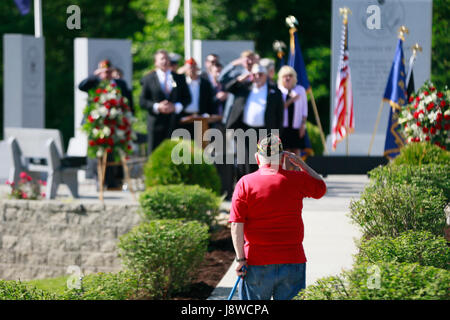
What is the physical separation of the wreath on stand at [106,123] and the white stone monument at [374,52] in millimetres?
5812

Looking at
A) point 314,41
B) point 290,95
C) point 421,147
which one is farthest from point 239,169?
point 314,41

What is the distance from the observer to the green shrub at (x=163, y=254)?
802 cm

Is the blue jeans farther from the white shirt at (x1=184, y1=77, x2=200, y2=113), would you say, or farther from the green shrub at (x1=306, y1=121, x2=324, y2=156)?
the green shrub at (x1=306, y1=121, x2=324, y2=156)

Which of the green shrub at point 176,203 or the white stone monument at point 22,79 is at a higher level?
the white stone monument at point 22,79

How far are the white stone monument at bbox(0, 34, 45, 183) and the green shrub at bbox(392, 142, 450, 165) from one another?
11.1 metres

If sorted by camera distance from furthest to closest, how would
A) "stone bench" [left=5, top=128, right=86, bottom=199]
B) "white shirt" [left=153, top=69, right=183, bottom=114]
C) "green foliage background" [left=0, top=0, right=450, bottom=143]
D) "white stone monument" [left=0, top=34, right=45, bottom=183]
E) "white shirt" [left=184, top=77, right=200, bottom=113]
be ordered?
"green foliage background" [left=0, top=0, right=450, bottom=143] < "white stone monument" [left=0, top=34, right=45, bottom=183] < "white shirt" [left=184, top=77, right=200, bottom=113] < "white shirt" [left=153, top=69, right=183, bottom=114] < "stone bench" [left=5, top=128, right=86, bottom=199]

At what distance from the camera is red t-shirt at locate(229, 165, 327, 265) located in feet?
18.1

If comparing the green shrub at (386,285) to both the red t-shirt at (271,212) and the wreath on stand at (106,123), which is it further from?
the wreath on stand at (106,123)

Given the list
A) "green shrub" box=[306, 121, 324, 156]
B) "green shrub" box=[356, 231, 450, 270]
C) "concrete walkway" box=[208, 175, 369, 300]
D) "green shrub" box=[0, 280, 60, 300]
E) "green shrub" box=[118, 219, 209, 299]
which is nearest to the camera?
"green shrub" box=[0, 280, 60, 300]

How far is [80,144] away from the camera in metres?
17.8

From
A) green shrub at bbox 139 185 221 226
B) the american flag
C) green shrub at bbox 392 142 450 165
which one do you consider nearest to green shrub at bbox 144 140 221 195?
green shrub at bbox 139 185 221 226

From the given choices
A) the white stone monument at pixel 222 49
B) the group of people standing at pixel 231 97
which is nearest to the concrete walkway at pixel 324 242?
the group of people standing at pixel 231 97

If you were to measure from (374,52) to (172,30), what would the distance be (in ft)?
43.1
